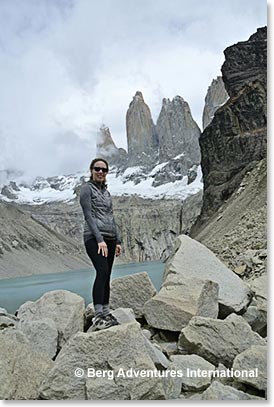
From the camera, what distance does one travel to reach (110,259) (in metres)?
5.50

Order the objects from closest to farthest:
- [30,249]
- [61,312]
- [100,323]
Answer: [100,323]
[61,312]
[30,249]

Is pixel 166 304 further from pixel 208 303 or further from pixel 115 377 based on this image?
pixel 115 377

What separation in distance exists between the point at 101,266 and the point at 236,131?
211 ft

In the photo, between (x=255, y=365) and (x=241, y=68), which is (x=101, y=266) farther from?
(x=241, y=68)

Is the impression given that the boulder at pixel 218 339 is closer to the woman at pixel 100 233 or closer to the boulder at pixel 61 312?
the woman at pixel 100 233

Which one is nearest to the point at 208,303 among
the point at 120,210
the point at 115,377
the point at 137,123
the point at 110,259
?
the point at 110,259

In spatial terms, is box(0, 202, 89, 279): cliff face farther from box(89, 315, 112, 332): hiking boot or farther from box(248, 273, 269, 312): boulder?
box(89, 315, 112, 332): hiking boot

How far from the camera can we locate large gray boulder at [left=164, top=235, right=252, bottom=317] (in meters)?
6.79

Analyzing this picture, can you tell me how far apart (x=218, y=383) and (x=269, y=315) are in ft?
2.57

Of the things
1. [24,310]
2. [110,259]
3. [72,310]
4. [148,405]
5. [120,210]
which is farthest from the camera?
[120,210]

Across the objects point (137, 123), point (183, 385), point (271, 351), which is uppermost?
point (137, 123)

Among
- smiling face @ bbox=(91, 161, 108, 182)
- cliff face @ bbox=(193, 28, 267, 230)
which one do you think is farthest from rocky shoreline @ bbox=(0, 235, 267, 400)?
cliff face @ bbox=(193, 28, 267, 230)

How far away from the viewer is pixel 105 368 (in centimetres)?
429

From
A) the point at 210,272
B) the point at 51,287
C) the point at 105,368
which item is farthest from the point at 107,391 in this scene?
the point at 51,287
